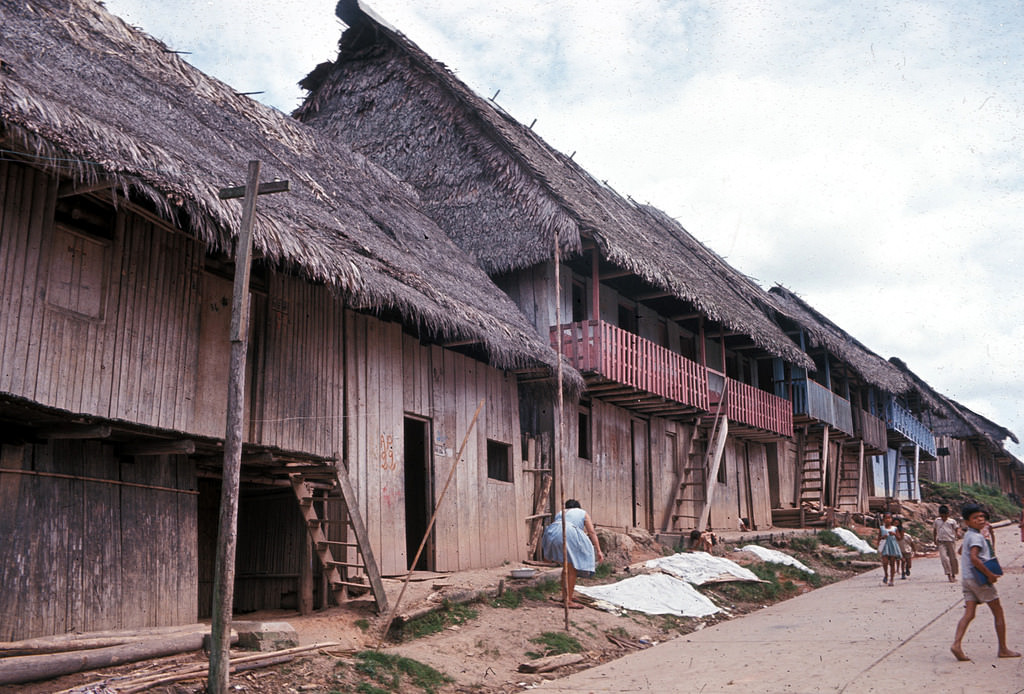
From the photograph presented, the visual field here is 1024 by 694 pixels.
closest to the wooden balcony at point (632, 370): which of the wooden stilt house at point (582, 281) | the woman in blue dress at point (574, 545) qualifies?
the wooden stilt house at point (582, 281)

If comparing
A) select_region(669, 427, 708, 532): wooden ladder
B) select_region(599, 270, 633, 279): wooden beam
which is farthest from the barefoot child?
select_region(669, 427, 708, 532): wooden ladder

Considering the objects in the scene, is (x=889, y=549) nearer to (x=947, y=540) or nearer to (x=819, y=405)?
(x=947, y=540)

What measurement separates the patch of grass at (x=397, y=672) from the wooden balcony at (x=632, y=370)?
7.43 meters

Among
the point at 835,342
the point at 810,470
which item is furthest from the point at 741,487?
the point at 835,342

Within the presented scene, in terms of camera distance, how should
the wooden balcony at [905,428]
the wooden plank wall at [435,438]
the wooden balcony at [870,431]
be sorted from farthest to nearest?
the wooden balcony at [905,428]
the wooden balcony at [870,431]
the wooden plank wall at [435,438]

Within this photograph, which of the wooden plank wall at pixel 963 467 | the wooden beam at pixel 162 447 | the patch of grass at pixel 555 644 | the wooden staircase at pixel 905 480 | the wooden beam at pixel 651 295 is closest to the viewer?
the wooden beam at pixel 162 447

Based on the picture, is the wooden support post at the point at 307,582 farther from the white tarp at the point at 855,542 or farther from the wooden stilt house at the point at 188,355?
the white tarp at the point at 855,542

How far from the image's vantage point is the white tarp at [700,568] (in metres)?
13.4

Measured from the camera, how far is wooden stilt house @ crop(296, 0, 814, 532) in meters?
15.3

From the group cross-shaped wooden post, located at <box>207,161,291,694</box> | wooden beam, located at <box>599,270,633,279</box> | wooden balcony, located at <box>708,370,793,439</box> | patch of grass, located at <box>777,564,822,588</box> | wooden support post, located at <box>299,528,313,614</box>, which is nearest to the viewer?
cross-shaped wooden post, located at <box>207,161,291,694</box>

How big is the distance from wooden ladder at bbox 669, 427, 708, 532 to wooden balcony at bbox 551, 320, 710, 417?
1.24 metres

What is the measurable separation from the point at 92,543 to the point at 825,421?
66.5 feet

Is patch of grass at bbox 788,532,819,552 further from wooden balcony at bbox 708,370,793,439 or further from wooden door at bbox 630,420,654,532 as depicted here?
wooden door at bbox 630,420,654,532

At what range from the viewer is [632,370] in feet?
51.5
